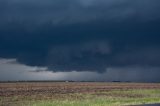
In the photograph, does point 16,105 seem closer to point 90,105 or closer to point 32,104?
point 32,104

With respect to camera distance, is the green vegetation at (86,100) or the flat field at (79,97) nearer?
the green vegetation at (86,100)

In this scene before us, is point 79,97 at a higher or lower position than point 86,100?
higher

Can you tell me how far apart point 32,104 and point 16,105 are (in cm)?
217

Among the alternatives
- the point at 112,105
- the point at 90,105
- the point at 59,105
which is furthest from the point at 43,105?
the point at 112,105

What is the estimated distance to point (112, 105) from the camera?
127ft

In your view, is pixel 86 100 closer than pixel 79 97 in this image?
Yes

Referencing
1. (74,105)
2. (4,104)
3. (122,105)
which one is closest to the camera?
(122,105)

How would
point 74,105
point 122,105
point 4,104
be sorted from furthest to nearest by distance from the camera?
point 4,104, point 74,105, point 122,105

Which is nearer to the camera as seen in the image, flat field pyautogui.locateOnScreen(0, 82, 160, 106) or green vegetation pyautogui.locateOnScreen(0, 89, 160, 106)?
green vegetation pyautogui.locateOnScreen(0, 89, 160, 106)

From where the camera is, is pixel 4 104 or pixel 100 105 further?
pixel 4 104

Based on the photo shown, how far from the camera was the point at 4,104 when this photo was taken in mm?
42500

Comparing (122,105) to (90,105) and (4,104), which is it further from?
(4,104)

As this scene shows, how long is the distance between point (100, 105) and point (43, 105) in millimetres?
7338

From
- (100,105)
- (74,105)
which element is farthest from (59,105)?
(100,105)
